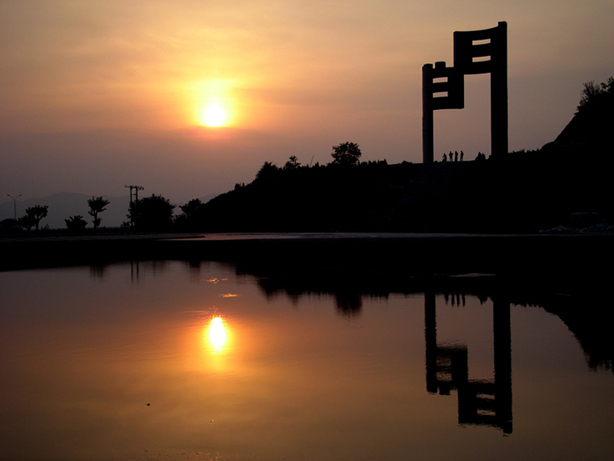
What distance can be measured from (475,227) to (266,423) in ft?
130

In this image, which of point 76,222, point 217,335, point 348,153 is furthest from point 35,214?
point 217,335

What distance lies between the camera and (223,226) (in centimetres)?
6738

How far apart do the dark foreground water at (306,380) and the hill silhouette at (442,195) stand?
31.8 metres

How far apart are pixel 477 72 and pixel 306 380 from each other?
50.4 meters

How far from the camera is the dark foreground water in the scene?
5.67 meters

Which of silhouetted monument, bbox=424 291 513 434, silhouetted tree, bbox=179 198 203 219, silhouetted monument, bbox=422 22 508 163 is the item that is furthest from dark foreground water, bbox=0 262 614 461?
silhouetted tree, bbox=179 198 203 219

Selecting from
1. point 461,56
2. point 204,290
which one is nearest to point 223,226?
point 461,56

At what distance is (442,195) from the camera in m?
49.5

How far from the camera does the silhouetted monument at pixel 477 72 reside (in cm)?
5228

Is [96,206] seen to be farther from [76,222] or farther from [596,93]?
[596,93]

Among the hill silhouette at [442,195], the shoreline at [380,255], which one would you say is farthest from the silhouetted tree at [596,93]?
the shoreline at [380,255]

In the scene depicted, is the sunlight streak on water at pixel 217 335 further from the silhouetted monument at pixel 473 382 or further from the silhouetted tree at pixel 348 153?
the silhouetted tree at pixel 348 153

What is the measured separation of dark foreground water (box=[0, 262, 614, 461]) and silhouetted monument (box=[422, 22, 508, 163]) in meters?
42.5

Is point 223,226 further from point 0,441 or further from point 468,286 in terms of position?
point 0,441
